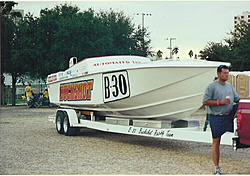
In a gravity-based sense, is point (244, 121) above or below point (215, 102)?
below

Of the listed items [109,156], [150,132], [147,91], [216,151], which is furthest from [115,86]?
[216,151]

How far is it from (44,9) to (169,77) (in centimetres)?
2552

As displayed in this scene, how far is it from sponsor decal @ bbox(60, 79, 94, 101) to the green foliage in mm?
17924

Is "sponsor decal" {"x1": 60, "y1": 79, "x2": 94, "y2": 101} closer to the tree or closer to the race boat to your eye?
the race boat

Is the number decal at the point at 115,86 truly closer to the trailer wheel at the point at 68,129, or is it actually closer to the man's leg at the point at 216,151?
the trailer wheel at the point at 68,129

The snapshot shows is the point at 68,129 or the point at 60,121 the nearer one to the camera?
the point at 68,129

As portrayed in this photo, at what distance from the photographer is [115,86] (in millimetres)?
10305

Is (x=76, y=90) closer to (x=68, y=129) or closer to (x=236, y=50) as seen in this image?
(x=68, y=129)

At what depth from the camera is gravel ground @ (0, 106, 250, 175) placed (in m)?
7.30

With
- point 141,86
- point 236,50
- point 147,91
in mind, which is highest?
point 236,50

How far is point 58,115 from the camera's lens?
43.7ft

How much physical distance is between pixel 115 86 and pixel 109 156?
86.2 inches

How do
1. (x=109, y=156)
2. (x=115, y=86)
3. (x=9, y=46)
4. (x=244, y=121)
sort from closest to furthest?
(x=244, y=121)
(x=109, y=156)
(x=115, y=86)
(x=9, y=46)

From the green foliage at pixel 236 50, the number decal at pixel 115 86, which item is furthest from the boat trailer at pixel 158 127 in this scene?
the green foliage at pixel 236 50
